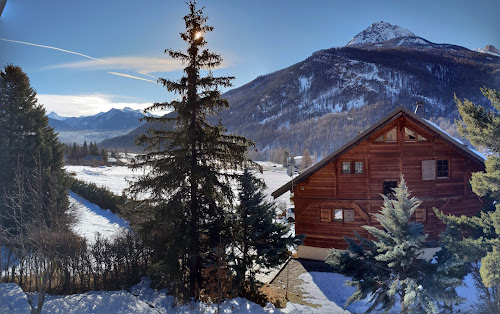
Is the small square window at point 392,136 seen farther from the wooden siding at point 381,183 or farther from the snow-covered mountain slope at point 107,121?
the snow-covered mountain slope at point 107,121

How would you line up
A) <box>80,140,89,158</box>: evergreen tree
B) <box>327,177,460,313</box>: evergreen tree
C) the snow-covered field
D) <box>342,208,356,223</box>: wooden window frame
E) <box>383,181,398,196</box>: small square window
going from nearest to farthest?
the snow-covered field
<box>327,177,460,313</box>: evergreen tree
<box>80,140,89,158</box>: evergreen tree
<box>383,181,398,196</box>: small square window
<box>342,208,356,223</box>: wooden window frame

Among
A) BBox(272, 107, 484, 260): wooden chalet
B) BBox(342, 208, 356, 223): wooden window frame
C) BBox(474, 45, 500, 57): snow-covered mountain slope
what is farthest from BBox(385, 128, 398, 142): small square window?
BBox(474, 45, 500, 57): snow-covered mountain slope

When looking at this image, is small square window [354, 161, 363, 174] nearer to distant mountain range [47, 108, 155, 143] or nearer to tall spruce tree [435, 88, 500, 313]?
tall spruce tree [435, 88, 500, 313]

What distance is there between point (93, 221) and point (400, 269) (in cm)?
1414

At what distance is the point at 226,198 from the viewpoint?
7664 mm

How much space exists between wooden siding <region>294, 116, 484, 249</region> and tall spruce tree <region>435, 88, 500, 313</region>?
181 inches

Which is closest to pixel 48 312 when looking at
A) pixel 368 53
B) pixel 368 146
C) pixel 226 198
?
pixel 226 198

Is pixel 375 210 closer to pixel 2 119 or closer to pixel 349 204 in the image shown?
pixel 349 204

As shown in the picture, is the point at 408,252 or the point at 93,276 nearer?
the point at 408,252

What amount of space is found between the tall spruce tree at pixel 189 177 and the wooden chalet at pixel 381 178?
3.43m

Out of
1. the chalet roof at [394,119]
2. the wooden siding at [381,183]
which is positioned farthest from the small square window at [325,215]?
the chalet roof at [394,119]

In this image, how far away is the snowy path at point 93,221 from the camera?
1070cm

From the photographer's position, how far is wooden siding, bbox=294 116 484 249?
1045cm

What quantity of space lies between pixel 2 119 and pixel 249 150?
202 inches
